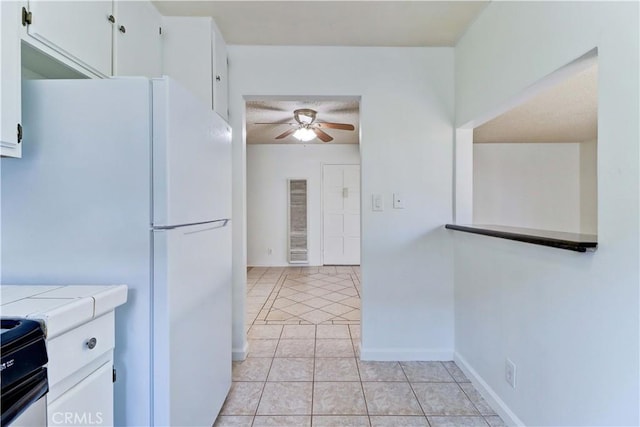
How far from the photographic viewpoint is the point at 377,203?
6.97 feet

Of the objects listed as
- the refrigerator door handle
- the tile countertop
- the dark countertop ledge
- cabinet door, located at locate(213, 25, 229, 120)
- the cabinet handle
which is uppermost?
cabinet door, located at locate(213, 25, 229, 120)

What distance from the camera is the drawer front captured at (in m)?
0.73

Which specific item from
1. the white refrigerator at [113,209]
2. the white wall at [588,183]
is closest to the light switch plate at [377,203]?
the white refrigerator at [113,209]

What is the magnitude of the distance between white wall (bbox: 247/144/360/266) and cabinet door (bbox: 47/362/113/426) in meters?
4.51

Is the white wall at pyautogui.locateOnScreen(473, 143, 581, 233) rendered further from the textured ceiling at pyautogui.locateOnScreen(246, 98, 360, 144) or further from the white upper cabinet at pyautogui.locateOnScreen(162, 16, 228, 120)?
the white upper cabinet at pyautogui.locateOnScreen(162, 16, 228, 120)

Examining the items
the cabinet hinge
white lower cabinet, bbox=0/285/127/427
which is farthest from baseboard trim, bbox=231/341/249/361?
the cabinet hinge

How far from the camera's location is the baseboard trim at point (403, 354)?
84.4 inches

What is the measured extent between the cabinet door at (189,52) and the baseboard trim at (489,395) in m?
2.34

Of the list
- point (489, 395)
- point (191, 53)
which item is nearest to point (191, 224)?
point (191, 53)

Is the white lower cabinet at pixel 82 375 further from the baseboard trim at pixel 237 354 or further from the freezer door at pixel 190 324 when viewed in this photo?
the baseboard trim at pixel 237 354

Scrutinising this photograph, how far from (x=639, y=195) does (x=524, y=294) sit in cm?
69

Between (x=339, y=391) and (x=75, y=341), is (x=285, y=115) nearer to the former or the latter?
(x=339, y=391)

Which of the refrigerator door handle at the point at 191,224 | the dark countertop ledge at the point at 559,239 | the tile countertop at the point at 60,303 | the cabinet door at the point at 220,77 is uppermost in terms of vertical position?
the cabinet door at the point at 220,77

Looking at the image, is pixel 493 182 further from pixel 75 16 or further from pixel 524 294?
pixel 75 16
